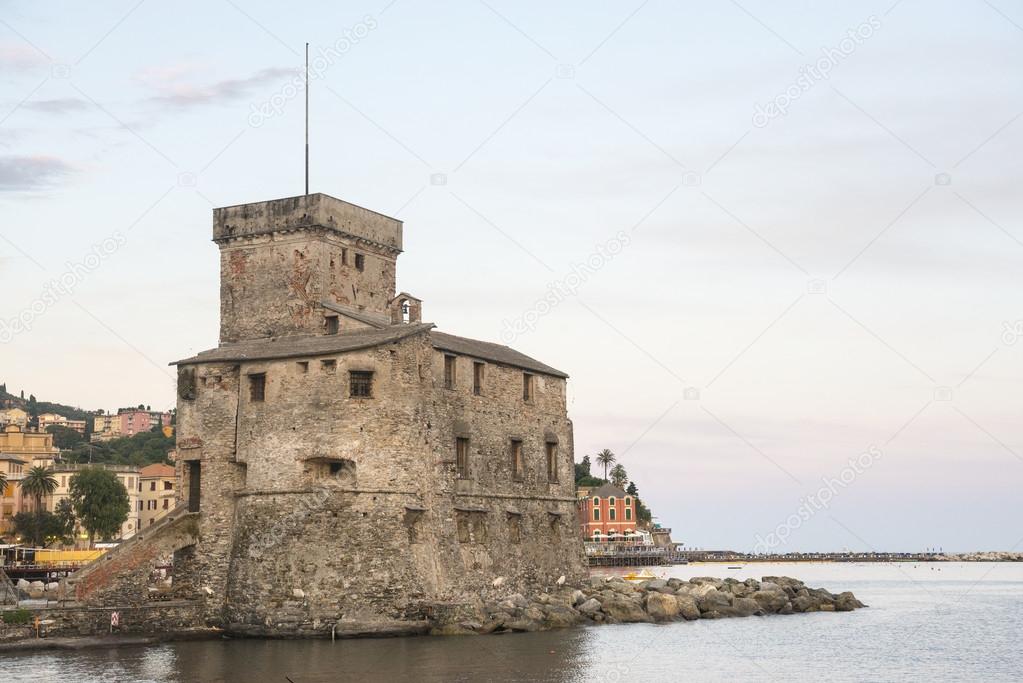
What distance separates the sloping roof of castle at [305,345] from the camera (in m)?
45.8

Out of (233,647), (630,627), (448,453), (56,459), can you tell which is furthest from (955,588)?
(56,459)

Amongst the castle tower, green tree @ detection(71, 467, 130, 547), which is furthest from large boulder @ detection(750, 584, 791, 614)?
green tree @ detection(71, 467, 130, 547)

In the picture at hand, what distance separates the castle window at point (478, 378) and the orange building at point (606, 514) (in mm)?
99213

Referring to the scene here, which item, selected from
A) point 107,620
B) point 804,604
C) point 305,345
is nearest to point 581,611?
point 305,345

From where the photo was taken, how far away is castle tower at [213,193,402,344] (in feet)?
165

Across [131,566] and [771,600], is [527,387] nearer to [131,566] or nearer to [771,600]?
[771,600]

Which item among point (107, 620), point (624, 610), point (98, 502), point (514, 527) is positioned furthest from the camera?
point (98, 502)

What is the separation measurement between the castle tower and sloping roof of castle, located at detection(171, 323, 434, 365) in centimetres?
76

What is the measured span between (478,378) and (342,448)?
8.29 meters

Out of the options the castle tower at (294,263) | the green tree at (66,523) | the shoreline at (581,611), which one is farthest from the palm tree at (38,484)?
the shoreline at (581,611)

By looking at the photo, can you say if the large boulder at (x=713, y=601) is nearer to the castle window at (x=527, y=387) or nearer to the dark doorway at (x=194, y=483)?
the castle window at (x=527, y=387)

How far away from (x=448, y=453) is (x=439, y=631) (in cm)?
683

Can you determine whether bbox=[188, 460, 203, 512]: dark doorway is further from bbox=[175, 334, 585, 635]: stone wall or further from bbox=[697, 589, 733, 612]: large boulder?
bbox=[697, 589, 733, 612]: large boulder

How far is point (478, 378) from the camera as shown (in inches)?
2030
